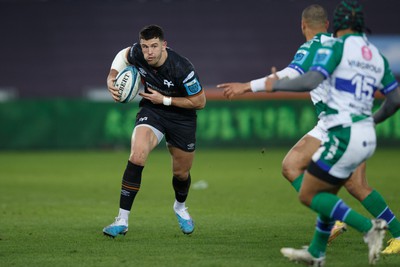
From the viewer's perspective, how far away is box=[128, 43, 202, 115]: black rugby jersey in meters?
9.20

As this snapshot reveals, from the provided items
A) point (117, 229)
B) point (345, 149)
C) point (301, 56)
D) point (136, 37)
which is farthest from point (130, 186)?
point (136, 37)

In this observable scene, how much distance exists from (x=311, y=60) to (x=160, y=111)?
212 cm

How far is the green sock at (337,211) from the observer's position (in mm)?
6793

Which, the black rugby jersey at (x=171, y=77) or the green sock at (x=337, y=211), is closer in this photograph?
the green sock at (x=337, y=211)

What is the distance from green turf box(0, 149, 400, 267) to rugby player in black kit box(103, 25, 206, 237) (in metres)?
0.43

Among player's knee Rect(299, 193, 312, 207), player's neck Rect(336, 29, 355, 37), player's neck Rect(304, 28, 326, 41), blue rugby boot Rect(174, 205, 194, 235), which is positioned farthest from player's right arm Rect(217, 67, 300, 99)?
blue rugby boot Rect(174, 205, 194, 235)

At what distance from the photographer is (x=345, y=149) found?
670 cm

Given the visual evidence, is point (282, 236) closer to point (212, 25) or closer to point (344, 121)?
point (344, 121)

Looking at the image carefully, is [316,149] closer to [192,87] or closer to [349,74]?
[192,87]

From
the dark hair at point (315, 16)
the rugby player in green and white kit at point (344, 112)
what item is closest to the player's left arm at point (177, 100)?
the dark hair at point (315, 16)

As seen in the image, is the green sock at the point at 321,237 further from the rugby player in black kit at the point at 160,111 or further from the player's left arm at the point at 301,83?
the rugby player in black kit at the point at 160,111

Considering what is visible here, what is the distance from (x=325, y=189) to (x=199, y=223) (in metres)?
3.59

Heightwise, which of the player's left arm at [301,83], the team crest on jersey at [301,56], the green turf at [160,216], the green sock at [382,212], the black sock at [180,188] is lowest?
the green turf at [160,216]

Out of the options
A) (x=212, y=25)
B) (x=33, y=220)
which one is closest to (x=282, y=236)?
(x=33, y=220)
